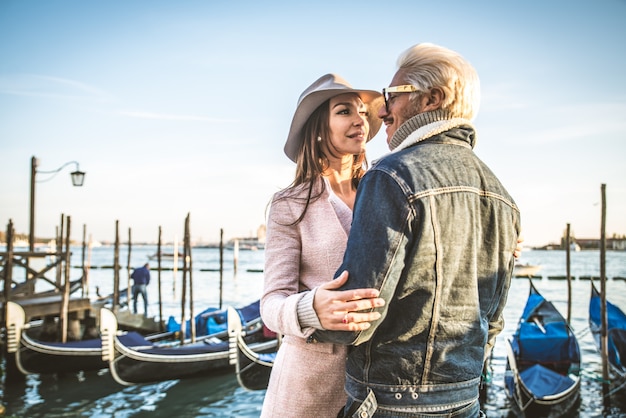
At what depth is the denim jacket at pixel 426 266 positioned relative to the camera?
0.96 meters

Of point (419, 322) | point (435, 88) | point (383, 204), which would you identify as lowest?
point (419, 322)

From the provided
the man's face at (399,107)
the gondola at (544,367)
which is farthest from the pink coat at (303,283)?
the gondola at (544,367)

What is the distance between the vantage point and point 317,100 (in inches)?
58.1

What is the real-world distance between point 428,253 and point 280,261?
45 centimetres

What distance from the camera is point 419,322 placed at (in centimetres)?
99

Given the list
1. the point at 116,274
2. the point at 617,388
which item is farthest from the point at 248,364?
the point at 116,274

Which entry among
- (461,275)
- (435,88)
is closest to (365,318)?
(461,275)

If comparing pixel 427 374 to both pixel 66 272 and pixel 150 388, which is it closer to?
pixel 150 388

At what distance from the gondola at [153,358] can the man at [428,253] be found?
27.4 feet

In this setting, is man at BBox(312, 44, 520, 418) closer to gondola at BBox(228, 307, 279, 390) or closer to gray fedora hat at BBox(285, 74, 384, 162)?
gray fedora hat at BBox(285, 74, 384, 162)

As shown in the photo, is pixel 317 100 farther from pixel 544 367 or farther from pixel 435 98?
pixel 544 367

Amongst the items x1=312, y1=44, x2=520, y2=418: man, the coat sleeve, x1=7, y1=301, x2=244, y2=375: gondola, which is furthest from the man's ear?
x1=7, y1=301, x2=244, y2=375: gondola

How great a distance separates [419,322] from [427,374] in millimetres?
116

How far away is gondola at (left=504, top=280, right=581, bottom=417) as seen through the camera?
701cm
